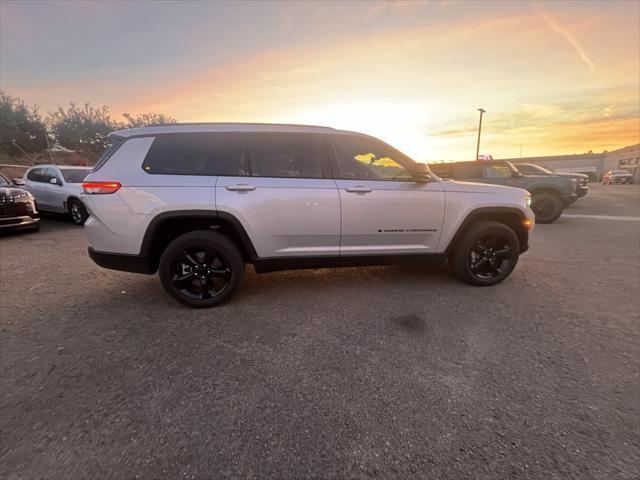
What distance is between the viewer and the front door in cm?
323

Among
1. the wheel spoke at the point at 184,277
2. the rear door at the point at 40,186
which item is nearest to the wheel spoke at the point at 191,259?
the wheel spoke at the point at 184,277

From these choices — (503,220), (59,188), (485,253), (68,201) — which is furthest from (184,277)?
(59,188)

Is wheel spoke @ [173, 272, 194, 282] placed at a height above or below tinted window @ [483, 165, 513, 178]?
below

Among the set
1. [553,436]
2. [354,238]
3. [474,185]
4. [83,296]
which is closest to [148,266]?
Result: [83,296]

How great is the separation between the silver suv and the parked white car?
6.54m

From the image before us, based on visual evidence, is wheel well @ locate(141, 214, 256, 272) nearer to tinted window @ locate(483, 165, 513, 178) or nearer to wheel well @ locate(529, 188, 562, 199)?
tinted window @ locate(483, 165, 513, 178)

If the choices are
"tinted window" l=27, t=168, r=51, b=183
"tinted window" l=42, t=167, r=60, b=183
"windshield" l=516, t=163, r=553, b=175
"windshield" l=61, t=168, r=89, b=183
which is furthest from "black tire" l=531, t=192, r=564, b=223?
"tinted window" l=27, t=168, r=51, b=183

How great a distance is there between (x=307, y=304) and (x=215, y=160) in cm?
184

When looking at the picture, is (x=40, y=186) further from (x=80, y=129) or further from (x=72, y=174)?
(x=80, y=129)

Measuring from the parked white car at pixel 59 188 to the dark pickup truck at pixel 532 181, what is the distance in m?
9.83

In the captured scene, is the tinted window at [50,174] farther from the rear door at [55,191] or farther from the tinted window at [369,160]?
the tinted window at [369,160]

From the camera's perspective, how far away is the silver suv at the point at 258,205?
Answer: 2.94 m

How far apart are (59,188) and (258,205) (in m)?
8.47

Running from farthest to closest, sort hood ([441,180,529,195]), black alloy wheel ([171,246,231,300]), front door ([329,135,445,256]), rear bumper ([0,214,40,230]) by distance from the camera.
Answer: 1. rear bumper ([0,214,40,230])
2. hood ([441,180,529,195])
3. front door ([329,135,445,256])
4. black alloy wheel ([171,246,231,300])
